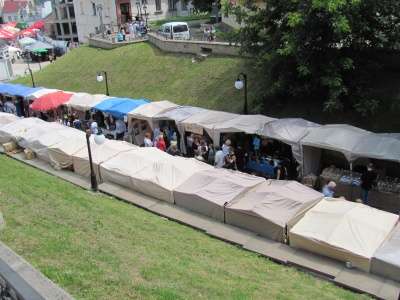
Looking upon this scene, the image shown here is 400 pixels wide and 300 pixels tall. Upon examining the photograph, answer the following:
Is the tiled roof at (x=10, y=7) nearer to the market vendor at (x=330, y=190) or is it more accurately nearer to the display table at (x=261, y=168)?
the display table at (x=261, y=168)

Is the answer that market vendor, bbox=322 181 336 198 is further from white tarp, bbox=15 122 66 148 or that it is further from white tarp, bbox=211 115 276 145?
white tarp, bbox=15 122 66 148

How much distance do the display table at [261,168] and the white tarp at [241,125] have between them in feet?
4.46

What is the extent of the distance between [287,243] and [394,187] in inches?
172

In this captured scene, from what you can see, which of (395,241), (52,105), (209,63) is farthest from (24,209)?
(209,63)

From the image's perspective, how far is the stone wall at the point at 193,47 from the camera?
27.3 meters

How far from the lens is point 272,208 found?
1128 centimetres

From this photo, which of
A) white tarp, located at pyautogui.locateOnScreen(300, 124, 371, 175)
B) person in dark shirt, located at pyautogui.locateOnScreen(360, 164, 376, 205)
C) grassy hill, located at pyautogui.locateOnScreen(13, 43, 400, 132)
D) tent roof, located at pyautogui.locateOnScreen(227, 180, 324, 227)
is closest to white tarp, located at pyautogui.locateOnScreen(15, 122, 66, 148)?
grassy hill, located at pyautogui.locateOnScreen(13, 43, 400, 132)

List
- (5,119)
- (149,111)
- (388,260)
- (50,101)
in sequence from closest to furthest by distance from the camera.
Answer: (388,260), (149,111), (5,119), (50,101)

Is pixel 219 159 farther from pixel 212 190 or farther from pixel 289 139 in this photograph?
pixel 212 190

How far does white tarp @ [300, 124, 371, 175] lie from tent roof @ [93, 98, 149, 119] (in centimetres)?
986

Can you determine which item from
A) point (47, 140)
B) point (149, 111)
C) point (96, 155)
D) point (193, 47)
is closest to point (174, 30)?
point (193, 47)

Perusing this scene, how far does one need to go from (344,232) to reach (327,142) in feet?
14.7

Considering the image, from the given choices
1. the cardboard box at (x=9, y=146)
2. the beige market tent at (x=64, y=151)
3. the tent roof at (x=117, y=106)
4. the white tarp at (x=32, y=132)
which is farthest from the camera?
the tent roof at (x=117, y=106)

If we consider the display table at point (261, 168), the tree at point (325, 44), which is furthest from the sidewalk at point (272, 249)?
the tree at point (325, 44)
